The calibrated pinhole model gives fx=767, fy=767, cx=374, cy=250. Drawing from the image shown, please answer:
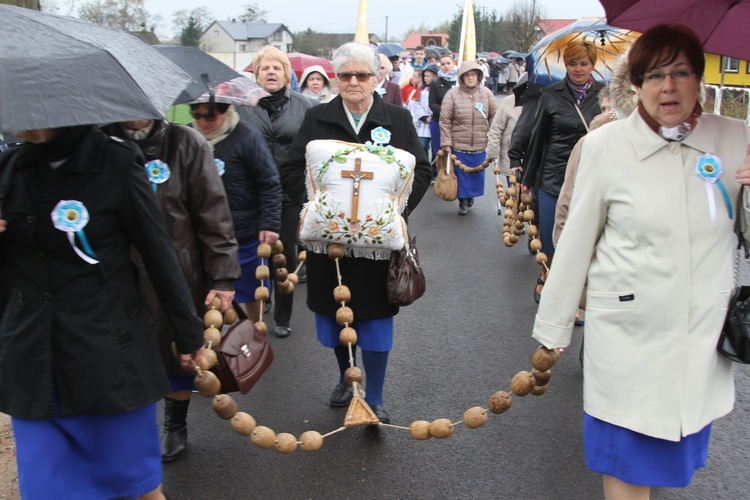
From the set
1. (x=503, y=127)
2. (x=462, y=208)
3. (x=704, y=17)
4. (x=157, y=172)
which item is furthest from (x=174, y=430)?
(x=462, y=208)

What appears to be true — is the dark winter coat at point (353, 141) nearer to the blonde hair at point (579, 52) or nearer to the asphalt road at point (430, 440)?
the asphalt road at point (430, 440)

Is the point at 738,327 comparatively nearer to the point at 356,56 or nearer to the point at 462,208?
the point at 356,56

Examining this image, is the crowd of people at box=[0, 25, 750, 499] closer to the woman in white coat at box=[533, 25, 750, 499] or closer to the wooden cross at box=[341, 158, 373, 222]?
the woman in white coat at box=[533, 25, 750, 499]

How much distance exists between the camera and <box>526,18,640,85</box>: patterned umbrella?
4.46 m

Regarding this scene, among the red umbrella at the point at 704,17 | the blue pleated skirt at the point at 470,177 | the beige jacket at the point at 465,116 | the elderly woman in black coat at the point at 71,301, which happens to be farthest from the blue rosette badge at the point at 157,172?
the blue pleated skirt at the point at 470,177

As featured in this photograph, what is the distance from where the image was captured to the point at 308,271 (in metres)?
4.13

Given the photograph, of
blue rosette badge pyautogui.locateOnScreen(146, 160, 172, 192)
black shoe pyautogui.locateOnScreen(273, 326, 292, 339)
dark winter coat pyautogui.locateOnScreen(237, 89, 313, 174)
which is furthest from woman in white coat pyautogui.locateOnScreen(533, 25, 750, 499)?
dark winter coat pyautogui.locateOnScreen(237, 89, 313, 174)

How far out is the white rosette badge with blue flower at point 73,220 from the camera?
8.11 ft

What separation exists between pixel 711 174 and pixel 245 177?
285 cm

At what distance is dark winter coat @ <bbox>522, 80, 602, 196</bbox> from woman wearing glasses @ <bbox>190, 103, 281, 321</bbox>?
1984mm

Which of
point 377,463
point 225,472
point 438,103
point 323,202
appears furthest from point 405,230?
point 438,103

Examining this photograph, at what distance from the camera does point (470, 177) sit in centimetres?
1017

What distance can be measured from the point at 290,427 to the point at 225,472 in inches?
21.9

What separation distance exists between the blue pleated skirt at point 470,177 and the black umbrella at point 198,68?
5997mm
